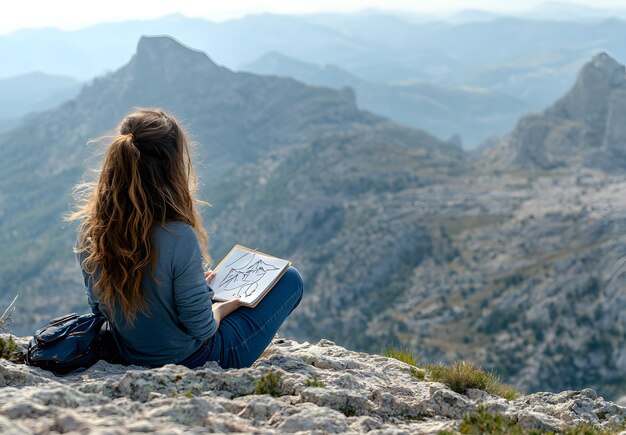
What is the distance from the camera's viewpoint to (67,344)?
23.1 feet

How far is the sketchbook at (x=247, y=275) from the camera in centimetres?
784

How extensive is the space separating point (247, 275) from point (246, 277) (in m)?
0.03

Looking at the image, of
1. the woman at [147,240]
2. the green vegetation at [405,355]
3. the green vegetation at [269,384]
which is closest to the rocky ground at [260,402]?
the green vegetation at [269,384]

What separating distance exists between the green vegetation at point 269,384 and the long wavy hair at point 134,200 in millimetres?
1601

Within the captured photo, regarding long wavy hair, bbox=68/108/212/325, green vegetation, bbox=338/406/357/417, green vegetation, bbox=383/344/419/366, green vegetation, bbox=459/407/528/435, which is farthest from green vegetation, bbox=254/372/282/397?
green vegetation, bbox=383/344/419/366

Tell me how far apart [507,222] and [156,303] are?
167 metres

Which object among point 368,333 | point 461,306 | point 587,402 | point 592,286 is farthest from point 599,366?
point 587,402

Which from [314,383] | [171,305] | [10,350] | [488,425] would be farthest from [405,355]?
[10,350]

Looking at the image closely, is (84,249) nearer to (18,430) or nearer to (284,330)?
(18,430)

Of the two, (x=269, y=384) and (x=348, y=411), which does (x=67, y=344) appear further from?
(x=348, y=411)

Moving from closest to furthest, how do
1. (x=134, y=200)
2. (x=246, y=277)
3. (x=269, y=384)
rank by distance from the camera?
(x=134, y=200) → (x=269, y=384) → (x=246, y=277)

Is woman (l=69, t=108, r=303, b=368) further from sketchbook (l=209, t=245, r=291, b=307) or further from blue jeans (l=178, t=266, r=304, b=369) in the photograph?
sketchbook (l=209, t=245, r=291, b=307)

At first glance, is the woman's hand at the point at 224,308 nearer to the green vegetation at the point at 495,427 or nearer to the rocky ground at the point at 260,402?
the rocky ground at the point at 260,402

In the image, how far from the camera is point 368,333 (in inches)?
5379
